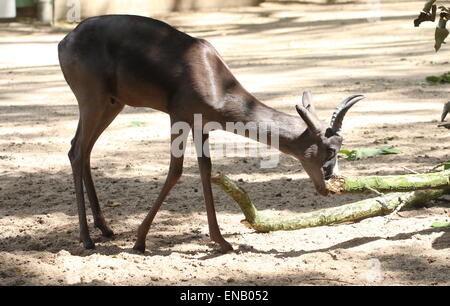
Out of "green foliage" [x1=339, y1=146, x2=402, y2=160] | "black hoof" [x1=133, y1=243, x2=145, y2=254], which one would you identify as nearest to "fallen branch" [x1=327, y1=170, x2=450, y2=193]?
"black hoof" [x1=133, y1=243, x2=145, y2=254]

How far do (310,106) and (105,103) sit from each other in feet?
4.40

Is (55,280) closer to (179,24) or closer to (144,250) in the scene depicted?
(144,250)

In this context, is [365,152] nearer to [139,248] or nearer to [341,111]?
[341,111]

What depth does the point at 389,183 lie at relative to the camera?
5387mm

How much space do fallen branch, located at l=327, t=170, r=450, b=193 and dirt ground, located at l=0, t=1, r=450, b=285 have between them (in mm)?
322

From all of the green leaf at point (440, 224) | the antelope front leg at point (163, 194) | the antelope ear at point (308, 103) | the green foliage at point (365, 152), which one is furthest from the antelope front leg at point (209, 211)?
the green foliage at point (365, 152)

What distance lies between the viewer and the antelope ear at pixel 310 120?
5.03 metres

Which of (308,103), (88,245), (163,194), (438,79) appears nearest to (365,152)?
(308,103)

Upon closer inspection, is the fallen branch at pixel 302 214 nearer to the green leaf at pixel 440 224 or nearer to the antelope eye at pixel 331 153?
the green leaf at pixel 440 224

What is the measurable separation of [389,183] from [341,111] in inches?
27.7

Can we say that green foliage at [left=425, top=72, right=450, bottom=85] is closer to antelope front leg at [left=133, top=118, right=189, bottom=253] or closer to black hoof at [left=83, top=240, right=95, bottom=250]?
antelope front leg at [left=133, top=118, right=189, bottom=253]

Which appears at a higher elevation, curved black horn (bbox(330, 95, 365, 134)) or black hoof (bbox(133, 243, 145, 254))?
curved black horn (bbox(330, 95, 365, 134))

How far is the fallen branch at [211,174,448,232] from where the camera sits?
17.6ft

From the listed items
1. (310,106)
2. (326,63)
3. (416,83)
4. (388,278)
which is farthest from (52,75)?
(388,278)
